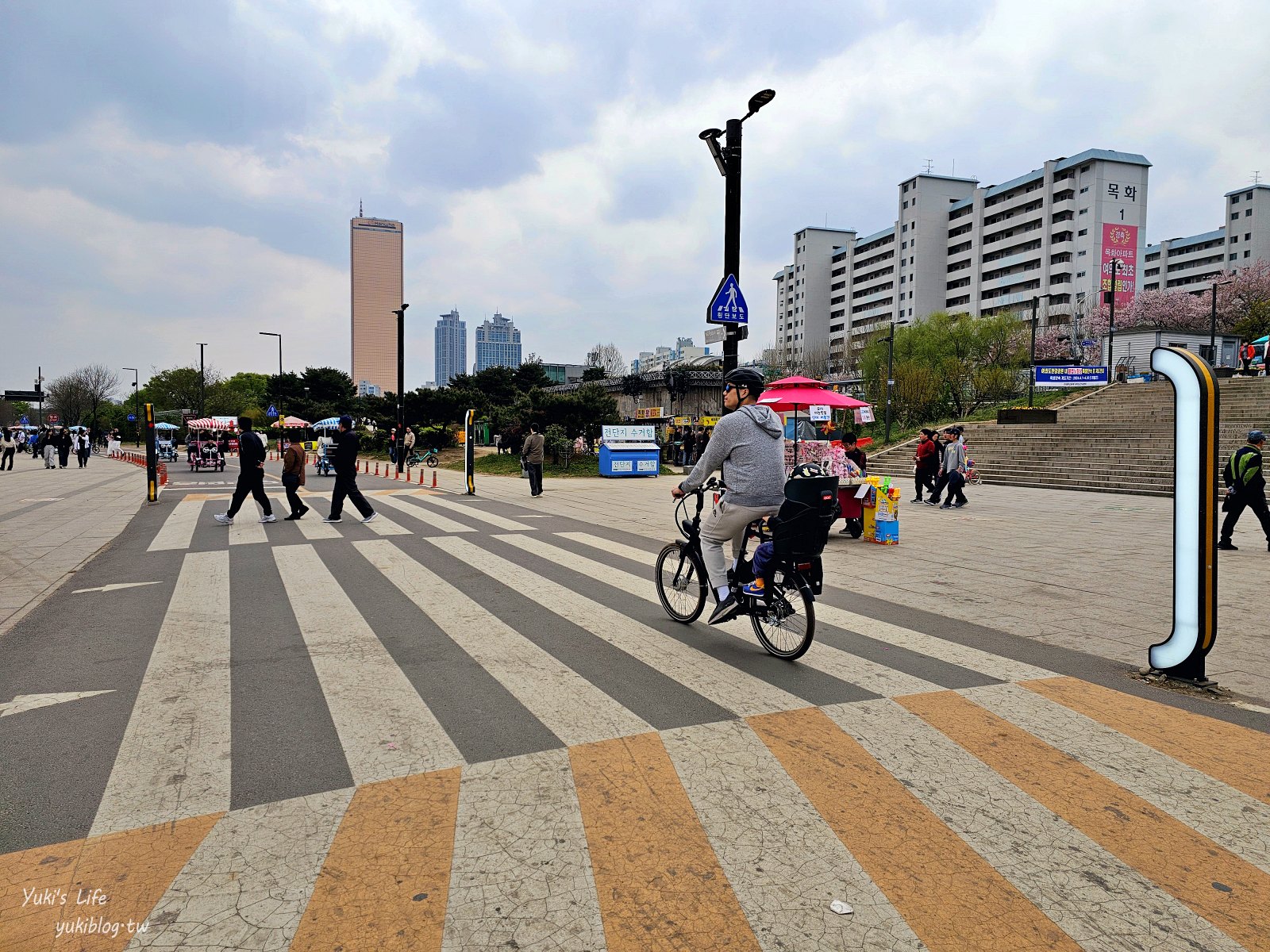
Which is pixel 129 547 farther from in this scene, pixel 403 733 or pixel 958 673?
pixel 958 673

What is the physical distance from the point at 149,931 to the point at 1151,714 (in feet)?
15.3

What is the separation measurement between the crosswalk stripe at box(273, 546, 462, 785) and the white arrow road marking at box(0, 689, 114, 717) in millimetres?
1244

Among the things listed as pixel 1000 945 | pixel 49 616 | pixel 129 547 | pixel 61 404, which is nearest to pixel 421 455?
pixel 129 547

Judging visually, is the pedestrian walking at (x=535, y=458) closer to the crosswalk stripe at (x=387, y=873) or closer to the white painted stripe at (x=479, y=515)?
the white painted stripe at (x=479, y=515)

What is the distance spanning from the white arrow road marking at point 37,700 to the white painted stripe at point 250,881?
84.1 inches

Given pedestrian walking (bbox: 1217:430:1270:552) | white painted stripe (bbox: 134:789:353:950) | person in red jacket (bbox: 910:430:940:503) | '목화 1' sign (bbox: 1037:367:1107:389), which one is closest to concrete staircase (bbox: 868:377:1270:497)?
'목화 1' sign (bbox: 1037:367:1107:389)

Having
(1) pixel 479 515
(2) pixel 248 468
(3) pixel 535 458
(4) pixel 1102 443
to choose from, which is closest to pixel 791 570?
(1) pixel 479 515

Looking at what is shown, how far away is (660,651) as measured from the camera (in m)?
5.40

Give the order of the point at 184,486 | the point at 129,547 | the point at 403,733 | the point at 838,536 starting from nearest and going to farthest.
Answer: the point at 403,733 < the point at 129,547 < the point at 838,536 < the point at 184,486

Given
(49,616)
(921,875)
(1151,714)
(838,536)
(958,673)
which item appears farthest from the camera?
(838,536)

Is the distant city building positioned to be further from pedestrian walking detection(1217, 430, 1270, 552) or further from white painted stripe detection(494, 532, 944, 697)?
white painted stripe detection(494, 532, 944, 697)

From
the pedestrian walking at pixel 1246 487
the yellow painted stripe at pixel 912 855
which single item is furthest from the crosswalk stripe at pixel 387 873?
the pedestrian walking at pixel 1246 487

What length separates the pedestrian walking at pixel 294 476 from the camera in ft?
43.1

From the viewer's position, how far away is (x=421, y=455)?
4062cm
